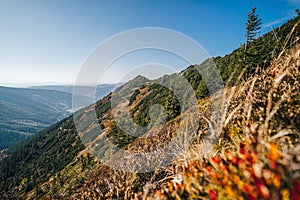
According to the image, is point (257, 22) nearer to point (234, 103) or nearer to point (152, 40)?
point (152, 40)

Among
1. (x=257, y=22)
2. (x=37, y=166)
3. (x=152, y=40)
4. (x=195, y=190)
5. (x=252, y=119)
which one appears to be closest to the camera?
(x=195, y=190)

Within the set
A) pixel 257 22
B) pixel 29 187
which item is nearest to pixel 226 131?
pixel 257 22

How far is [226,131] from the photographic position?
3.96 m

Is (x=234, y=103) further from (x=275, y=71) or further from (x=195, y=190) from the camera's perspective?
(x=195, y=190)

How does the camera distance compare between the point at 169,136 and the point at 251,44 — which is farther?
the point at 251,44

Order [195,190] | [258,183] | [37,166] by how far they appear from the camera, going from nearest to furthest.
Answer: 1. [258,183]
2. [195,190]
3. [37,166]

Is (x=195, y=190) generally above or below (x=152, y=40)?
below

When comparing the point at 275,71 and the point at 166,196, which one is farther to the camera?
the point at 275,71

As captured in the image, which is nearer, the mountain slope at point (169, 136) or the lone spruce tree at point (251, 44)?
the mountain slope at point (169, 136)

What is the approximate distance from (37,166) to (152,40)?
611ft

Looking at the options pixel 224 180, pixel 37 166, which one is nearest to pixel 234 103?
pixel 224 180

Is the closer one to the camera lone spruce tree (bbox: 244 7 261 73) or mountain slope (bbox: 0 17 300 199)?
mountain slope (bbox: 0 17 300 199)

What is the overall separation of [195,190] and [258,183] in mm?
965

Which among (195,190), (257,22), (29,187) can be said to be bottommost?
(29,187)
